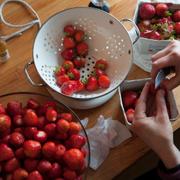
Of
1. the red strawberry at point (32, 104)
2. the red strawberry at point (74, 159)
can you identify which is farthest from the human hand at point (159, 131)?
the red strawberry at point (32, 104)

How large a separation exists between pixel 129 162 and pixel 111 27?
0.38 meters

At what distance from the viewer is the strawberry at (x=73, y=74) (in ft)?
3.39

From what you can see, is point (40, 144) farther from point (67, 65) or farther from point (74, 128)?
point (67, 65)

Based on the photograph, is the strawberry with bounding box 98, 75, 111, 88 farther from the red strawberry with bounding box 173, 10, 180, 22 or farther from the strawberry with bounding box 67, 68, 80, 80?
the red strawberry with bounding box 173, 10, 180, 22

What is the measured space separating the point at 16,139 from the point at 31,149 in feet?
0.16

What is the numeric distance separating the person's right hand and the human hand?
0.06 metres

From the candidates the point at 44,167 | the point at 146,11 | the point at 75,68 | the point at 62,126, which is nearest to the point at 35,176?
the point at 44,167

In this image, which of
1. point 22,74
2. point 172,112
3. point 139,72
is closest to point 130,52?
point 139,72

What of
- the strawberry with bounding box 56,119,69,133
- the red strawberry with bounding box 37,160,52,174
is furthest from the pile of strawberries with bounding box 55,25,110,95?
the red strawberry with bounding box 37,160,52,174

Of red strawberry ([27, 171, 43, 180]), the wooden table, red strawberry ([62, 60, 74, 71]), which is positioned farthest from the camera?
red strawberry ([62, 60, 74, 71])

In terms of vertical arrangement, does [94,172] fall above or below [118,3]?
below

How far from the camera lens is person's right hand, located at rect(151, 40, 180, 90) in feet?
2.97

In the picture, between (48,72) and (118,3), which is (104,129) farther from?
(118,3)

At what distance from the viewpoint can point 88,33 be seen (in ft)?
3.63
